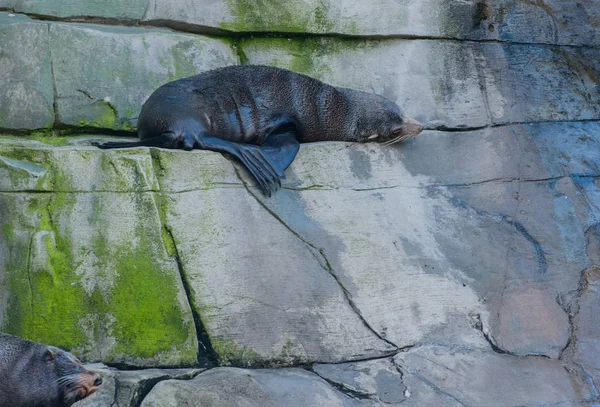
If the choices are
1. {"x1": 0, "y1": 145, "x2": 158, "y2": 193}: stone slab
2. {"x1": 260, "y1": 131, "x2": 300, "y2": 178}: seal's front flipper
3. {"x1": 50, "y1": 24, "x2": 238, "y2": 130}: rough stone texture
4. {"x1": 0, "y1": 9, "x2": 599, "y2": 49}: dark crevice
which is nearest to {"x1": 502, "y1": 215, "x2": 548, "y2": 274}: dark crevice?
{"x1": 260, "y1": 131, "x2": 300, "y2": 178}: seal's front flipper

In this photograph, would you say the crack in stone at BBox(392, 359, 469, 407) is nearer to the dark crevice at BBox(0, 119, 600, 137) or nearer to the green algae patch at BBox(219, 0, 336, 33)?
the dark crevice at BBox(0, 119, 600, 137)

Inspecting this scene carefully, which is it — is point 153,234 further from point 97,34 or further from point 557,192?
point 557,192

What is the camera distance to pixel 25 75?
5723mm

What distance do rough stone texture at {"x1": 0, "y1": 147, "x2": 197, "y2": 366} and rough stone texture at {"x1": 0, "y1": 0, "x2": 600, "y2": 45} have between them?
6.49 ft

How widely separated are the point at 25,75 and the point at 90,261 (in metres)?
1.93

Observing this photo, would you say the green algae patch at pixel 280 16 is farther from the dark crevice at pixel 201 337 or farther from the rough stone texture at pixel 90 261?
the dark crevice at pixel 201 337

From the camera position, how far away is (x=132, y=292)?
429 cm

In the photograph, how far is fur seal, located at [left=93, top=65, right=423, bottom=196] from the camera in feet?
16.8

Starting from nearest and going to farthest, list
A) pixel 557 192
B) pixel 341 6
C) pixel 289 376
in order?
pixel 289 376
pixel 557 192
pixel 341 6

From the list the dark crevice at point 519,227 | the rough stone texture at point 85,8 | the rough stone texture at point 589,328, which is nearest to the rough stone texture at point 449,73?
the rough stone texture at point 85,8

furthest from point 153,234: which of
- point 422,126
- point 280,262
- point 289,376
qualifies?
point 422,126

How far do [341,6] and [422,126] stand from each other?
1.14m

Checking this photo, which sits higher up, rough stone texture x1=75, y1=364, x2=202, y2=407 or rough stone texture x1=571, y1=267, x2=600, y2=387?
rough stone texture x1=571, y1=267, x2=600, y2=387

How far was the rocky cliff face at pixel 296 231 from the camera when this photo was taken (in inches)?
165
